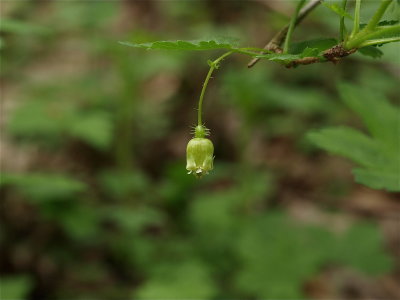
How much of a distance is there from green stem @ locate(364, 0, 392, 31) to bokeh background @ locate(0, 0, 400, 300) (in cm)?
138

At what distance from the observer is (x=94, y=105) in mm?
4281

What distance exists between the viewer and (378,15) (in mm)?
1243

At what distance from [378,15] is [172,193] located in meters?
2.94

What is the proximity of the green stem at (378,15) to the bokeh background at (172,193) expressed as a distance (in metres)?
1.38

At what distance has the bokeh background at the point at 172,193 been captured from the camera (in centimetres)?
326

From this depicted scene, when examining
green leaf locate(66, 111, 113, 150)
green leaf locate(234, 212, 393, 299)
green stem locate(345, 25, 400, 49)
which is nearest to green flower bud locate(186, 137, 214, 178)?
green stem locate(345, 25, 400, 49)

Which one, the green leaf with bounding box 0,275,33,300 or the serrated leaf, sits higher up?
the serrated leaf

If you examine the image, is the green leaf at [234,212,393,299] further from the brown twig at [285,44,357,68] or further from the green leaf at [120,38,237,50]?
the green leaf at [120,38,237,50]

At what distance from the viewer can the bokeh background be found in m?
3.26

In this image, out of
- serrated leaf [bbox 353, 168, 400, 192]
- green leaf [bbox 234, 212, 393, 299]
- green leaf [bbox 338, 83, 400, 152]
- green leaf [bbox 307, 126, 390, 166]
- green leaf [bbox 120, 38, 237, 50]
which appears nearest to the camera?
green leaf [bbox 120, 38, 237, 50]

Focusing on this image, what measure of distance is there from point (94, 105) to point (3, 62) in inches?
50.2

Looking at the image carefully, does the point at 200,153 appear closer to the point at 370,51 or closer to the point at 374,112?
the point at 370,51

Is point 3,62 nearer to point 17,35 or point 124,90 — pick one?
point 17,35

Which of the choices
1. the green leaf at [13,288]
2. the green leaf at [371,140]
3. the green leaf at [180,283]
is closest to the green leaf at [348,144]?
the green leaf at [371,140]
